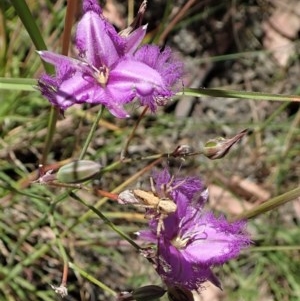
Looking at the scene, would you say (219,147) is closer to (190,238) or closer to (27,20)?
(190,238)

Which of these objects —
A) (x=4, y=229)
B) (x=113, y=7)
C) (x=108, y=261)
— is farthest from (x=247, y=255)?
(x=113, y=7)

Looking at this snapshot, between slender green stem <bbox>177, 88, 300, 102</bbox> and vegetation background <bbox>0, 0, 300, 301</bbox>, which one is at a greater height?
slender green stem <bbox>177, 88, 300, 102</bbox>

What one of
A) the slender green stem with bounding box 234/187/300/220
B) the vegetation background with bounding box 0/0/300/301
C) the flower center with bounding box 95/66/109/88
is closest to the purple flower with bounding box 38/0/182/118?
the flower center with bounding box 95/66/109/88

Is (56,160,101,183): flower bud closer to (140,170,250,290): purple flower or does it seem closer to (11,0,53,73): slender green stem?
(140,170,250,290): purple flower

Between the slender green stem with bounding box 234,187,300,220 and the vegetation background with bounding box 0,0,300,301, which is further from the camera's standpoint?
the vegetation background with bounding box 0,0,300,301

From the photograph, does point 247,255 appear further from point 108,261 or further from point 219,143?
point 219,143

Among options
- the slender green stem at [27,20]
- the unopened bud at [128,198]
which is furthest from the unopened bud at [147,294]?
the slender green stem at [27,20]

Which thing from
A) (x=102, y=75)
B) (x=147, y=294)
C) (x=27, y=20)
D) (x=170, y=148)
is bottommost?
(x=170, y=148)

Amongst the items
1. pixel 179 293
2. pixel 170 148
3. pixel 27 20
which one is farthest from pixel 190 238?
pixel 170 148
